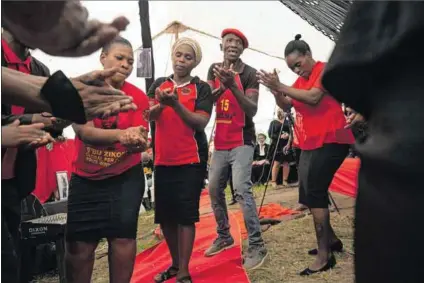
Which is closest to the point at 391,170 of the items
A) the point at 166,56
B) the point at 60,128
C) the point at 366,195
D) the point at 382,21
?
the point at 366,195

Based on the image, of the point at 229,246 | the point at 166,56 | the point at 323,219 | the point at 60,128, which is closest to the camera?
the point at 60,128

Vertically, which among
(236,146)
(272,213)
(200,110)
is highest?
(200,110)

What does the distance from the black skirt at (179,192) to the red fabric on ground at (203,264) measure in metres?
0.45

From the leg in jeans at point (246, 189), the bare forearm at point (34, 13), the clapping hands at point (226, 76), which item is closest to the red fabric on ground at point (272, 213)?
the leg in jeans at point (246, 189)

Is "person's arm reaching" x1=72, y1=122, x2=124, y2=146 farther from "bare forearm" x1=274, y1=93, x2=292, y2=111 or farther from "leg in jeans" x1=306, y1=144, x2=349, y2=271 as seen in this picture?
"bare forearm" x1=274, y1=93, x2=292, y2=111

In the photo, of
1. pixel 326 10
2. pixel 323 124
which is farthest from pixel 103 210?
pixel 326 10

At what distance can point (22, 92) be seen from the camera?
1.47m

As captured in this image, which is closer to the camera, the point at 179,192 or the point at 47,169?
the point at 179,192

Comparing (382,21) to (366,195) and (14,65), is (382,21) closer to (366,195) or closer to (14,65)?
(366,195)

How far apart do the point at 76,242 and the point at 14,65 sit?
935 mm

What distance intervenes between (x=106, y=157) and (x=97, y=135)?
6.1 inches

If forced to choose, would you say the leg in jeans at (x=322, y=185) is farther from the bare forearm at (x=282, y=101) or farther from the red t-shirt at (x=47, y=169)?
the red t-shirt at (x=47, y=169)

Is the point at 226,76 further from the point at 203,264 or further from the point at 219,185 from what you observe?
the point at 203,264

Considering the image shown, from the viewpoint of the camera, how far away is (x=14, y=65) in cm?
220
